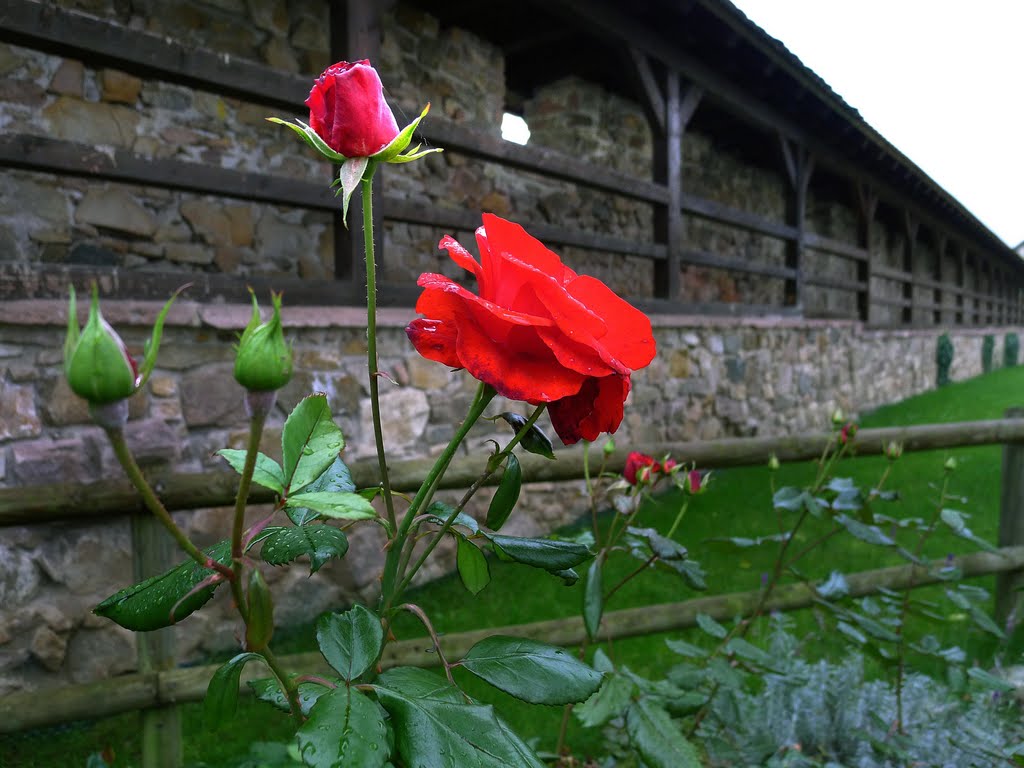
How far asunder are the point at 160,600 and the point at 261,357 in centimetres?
20

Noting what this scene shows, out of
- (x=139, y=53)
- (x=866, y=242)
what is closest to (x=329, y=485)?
A: (x=139, y=53)

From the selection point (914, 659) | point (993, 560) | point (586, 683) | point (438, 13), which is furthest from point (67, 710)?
point (438, 13)

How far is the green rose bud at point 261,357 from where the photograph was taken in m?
0.35

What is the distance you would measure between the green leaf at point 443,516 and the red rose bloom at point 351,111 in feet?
0.98

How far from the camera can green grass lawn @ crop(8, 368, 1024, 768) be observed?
1.98 metres

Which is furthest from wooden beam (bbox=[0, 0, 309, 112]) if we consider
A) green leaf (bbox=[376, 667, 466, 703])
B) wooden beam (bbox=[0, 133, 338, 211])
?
green leaf (bbox=[376, 667, 466, 703])

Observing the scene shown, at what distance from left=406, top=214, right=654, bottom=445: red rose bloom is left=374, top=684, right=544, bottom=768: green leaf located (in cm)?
19

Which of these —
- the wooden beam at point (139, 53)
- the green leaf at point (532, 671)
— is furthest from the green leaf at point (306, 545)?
the wooden beam at point (139, 53)

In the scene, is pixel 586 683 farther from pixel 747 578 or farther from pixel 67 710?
pixel 747 578

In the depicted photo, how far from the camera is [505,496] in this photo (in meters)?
0.59

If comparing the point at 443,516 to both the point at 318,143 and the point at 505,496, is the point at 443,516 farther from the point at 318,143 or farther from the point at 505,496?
the point at 318,143

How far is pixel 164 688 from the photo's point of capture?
139cm

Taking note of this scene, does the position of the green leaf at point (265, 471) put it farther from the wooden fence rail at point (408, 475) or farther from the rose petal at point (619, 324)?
the wooden fence rail at point (408, 475)

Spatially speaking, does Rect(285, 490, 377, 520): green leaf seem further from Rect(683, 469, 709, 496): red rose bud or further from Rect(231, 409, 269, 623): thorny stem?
Rect(683, 469, 709, 496): red rose bud
